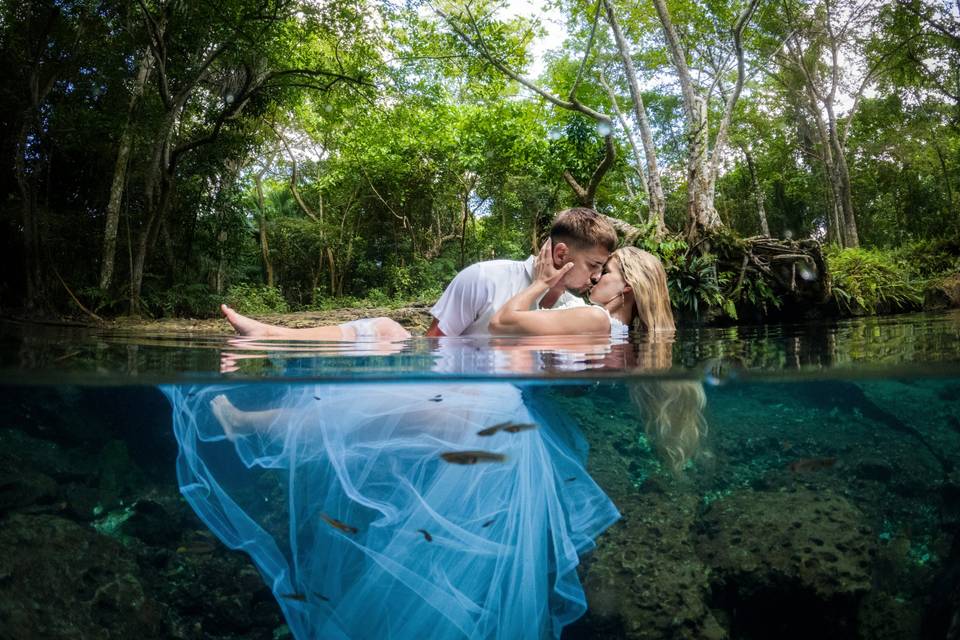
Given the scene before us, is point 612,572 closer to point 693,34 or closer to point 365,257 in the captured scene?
point 693,34

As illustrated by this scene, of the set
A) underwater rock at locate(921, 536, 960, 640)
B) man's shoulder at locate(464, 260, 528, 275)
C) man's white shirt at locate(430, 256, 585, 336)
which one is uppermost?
man's shoulder at locate(464, 260, 528, 275)

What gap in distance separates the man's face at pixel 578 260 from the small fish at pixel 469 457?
2.09 metres

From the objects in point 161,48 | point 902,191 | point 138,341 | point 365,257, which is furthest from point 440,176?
point 138,341

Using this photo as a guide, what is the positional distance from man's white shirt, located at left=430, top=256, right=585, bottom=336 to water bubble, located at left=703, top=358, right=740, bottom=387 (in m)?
1.53

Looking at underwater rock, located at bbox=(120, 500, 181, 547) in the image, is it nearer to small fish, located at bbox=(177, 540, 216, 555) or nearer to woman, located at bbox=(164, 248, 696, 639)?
small fish, located at bbox=(177, 540, 216, 555)

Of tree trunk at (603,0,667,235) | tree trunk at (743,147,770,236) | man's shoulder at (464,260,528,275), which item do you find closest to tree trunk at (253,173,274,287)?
tree trunk at (603,0,667,235)

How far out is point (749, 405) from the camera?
15.9ft

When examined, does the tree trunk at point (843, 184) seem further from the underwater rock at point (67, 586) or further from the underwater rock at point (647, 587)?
the underwater rock at point (67, 586)

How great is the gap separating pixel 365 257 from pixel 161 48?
13.4 m

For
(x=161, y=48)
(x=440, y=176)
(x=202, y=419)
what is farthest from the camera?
(x=440, y=176)

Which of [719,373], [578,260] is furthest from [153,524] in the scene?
[719,373]

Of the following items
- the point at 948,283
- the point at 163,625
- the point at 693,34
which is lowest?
the point at 163,625

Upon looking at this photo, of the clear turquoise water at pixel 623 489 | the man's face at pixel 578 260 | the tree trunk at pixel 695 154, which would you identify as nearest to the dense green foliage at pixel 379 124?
the tree trunk at pixel 695 154

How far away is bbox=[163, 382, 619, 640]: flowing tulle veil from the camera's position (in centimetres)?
318
